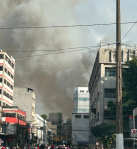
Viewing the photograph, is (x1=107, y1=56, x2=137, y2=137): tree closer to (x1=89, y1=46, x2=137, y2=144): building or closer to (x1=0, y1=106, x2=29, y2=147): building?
(x1=89, y1=46, x2=137, y2=144): building

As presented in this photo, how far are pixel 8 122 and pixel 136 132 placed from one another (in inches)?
2472

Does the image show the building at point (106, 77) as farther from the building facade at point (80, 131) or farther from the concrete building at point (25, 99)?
the building facade at point (80, 131)

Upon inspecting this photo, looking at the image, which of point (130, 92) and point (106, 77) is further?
point (106, 77)

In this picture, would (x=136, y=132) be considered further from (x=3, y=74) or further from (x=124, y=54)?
(x=3, y=74)

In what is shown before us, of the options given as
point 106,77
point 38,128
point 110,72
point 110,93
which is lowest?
point 38,128

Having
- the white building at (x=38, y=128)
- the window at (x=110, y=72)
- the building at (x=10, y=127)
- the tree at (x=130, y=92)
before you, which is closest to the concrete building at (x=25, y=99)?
the white building at (x=38, y=128)

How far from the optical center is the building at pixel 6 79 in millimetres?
89188

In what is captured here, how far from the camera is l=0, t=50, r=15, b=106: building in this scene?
89.2m

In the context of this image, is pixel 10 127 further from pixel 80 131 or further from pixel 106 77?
pixel 80 131

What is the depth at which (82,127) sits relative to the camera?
142 m

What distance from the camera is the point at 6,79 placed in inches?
3661

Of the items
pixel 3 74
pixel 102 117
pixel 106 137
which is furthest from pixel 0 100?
pixel 106 137

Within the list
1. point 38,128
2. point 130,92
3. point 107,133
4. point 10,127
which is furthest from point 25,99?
point 130,92

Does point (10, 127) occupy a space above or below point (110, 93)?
below
